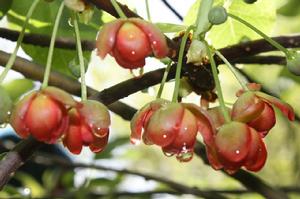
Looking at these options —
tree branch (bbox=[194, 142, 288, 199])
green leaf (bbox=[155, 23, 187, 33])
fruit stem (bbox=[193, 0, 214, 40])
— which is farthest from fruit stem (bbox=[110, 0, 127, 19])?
tree branch (bbox=[194, 142, 288, 199])

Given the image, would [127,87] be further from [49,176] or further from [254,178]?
[49,176]

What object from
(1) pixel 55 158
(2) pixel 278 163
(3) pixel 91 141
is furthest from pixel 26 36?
(2) pixel 278 163

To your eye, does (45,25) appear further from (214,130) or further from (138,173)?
(214,130)

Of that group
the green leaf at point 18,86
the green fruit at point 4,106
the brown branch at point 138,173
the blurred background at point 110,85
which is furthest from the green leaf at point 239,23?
the green leaf at point 18,86

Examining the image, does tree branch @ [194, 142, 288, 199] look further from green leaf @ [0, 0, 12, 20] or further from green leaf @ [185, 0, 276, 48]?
green leaf @ [0, 0, 12, 20]

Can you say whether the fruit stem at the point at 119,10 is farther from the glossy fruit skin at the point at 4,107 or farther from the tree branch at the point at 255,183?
the tree branch at the point at 255,183
